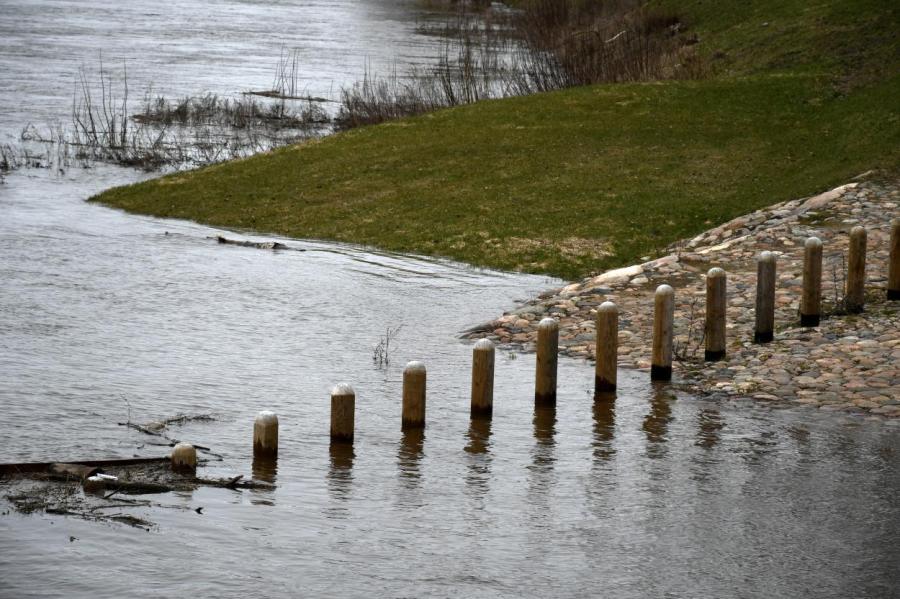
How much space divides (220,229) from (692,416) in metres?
16.2

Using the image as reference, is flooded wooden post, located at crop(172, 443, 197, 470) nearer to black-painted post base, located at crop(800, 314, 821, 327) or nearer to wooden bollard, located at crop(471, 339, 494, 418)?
wooden bollard, located at crop(471, 339, 494, 418)

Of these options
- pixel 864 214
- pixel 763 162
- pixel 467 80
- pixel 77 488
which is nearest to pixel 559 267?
pixel 864 214

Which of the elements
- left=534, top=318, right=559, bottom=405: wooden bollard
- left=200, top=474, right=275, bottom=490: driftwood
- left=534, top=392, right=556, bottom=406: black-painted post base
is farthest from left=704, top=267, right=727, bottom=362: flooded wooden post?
left=200, top=474, right=275, bottom=490: driftwood

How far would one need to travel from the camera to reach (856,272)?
18.1 meters

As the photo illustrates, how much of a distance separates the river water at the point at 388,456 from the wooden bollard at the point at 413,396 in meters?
0.28

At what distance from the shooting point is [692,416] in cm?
1542

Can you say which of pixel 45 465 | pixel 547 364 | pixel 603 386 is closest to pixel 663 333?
pixel 603 386

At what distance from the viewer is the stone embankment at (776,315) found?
53.1ft

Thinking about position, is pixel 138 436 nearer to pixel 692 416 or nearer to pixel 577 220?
pixel 692 416

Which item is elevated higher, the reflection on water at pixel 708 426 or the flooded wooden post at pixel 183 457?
the reflection on water at pixel 708 426

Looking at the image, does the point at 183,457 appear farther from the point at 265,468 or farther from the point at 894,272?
the point at 894,272

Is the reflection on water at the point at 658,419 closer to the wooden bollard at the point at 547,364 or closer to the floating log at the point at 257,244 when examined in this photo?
the wooden bollard at the point at 547,364

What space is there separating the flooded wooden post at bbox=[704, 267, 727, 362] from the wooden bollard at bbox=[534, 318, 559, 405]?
2403mm

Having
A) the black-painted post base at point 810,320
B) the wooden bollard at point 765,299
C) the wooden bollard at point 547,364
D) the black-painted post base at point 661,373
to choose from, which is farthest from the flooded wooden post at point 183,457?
the black-painted post base at point 810,320
